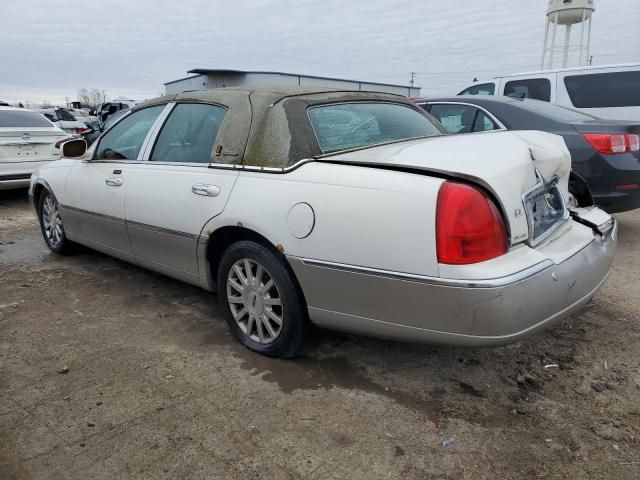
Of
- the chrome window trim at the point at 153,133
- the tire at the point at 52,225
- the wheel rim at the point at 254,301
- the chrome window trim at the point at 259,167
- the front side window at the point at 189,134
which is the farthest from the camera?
the tire at the point at 52,225

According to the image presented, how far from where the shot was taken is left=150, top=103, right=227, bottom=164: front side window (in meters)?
3.39

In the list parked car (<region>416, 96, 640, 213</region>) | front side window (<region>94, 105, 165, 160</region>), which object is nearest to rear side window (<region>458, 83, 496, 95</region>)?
parked car (<region>416, 96, 640, 213</region>)

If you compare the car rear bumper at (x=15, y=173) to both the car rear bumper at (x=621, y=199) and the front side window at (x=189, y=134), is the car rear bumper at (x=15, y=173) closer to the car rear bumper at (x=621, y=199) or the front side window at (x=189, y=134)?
the front side window at (x=189, y=134)

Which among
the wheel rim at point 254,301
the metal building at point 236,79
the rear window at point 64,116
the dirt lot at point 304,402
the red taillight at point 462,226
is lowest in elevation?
the dirt lot at point 304,402

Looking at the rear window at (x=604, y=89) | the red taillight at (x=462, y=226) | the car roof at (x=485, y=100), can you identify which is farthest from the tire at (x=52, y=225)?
the rear window at (x=604, y=89)

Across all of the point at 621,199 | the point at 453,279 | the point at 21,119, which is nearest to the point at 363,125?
the point at 453,279

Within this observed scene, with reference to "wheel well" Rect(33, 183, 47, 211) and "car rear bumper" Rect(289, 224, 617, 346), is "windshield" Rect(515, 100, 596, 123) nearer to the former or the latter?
"car rear bumper" Rect(289, 224, 617, 346)

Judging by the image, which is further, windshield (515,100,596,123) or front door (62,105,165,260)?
windshield (515,100,596,123)

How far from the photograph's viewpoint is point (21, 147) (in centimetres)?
772

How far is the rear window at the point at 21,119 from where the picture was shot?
26.5 ft

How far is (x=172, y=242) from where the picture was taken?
11.4ft

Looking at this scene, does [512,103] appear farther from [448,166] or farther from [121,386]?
[121,386]

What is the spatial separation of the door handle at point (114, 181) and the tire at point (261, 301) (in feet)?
4.12

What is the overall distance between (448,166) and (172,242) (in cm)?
192
